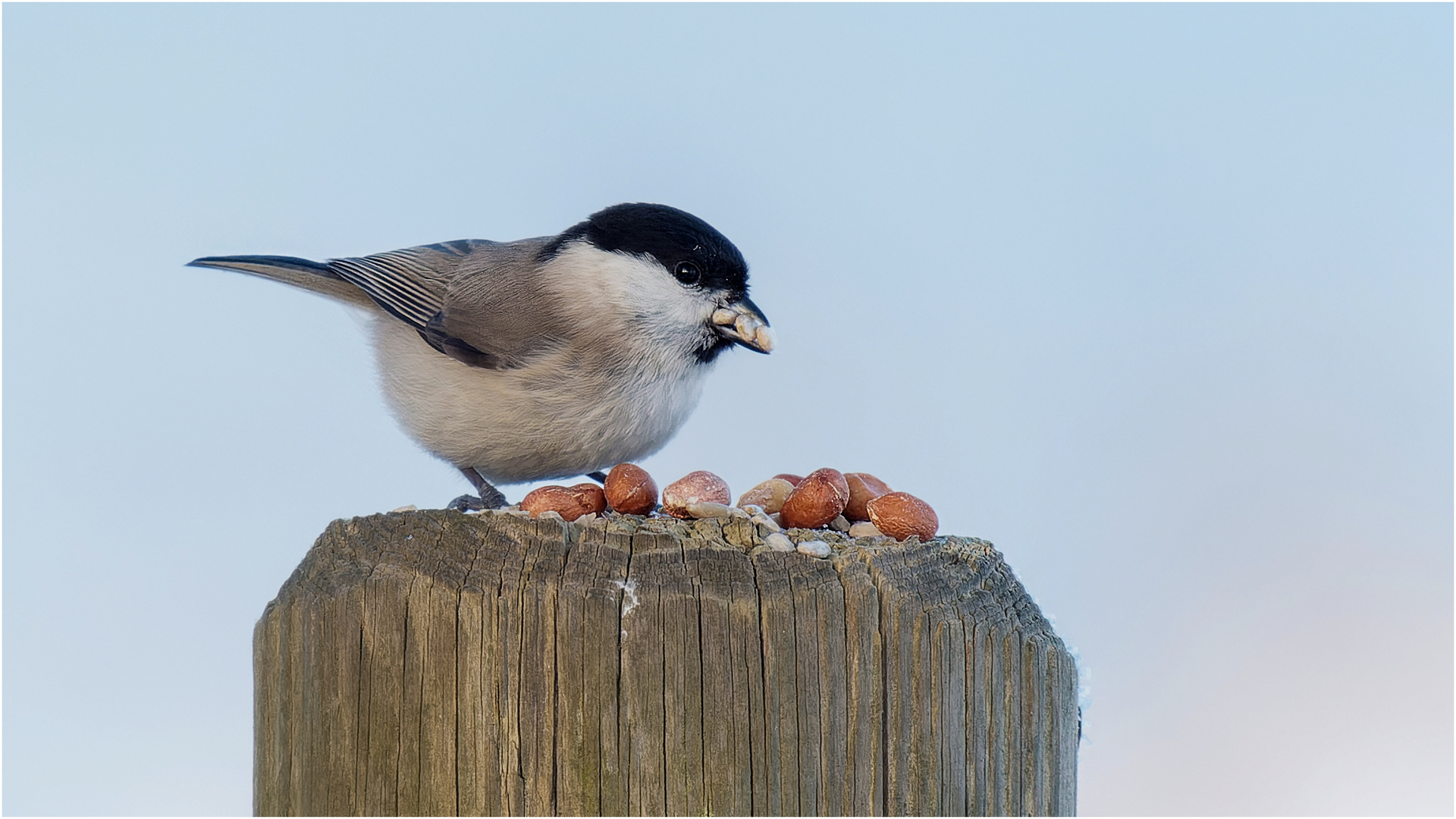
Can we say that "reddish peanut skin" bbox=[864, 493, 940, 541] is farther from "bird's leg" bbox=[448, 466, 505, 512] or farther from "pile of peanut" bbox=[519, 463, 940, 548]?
"bird's leg" bbox=[448, 466, 505, 512]

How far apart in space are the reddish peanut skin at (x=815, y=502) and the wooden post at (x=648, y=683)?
1.13 ft

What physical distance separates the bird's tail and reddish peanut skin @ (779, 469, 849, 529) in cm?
162

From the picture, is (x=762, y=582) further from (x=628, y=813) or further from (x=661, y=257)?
(x=661, y=257)

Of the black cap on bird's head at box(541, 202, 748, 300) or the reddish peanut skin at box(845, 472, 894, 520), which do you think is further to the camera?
the black cap on bird's head at box(541, 202, 748, 300)

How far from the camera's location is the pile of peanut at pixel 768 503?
187 cm

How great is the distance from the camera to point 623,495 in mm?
2023

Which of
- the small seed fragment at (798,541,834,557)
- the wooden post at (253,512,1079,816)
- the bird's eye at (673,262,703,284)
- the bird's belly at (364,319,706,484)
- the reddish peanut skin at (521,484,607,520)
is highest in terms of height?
the bird's eye at (673,262,703,284)

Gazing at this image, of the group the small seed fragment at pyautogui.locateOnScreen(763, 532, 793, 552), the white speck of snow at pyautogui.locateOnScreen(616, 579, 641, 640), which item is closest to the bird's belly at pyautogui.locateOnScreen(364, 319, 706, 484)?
the small seed fragment at pyautogui.locateOnScreen(763, 532, 793, 552)

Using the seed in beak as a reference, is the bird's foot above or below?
below

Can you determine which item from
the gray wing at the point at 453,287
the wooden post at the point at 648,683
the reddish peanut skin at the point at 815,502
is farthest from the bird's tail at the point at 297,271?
the wooden post at the point at 648,683

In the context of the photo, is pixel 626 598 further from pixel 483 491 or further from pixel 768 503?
pixel 483 491

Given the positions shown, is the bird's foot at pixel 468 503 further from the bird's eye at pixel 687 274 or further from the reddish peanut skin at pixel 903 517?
the reddish peanut skin at pixel 903 517

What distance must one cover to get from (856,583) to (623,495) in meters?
0.63

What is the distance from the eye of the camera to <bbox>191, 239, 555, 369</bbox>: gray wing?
2.78 metres
